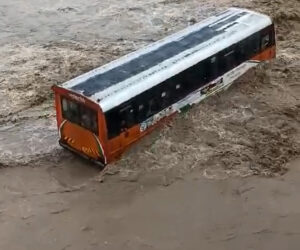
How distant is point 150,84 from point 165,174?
179 cm

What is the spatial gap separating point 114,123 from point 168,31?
6977mm

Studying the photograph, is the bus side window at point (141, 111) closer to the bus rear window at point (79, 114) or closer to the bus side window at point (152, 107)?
the bus side window at point (152, 107)

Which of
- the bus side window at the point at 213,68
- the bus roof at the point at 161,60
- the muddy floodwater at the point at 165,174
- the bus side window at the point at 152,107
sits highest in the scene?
the bus roof at the point at 161,60

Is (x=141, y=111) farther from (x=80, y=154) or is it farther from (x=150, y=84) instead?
(x=80, y=154)

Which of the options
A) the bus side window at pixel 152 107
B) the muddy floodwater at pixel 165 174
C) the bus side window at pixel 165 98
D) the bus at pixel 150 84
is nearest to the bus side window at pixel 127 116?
the bus at pixel 150 84

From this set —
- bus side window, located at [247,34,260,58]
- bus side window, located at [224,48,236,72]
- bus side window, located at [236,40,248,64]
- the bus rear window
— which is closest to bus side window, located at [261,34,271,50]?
bus side window, located at [247,34,260,58]

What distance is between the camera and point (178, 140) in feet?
44.0

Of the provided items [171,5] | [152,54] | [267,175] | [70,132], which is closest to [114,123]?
[70,132]

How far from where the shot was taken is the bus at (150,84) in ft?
40.4

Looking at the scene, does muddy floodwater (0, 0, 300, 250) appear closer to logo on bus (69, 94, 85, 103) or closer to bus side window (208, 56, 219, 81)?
bus side window (208, 56, 219, 81)

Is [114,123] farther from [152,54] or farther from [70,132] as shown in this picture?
[152,54]

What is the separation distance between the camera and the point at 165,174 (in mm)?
12703

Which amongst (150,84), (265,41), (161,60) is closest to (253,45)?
(265,41)

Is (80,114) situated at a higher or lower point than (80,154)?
higher
